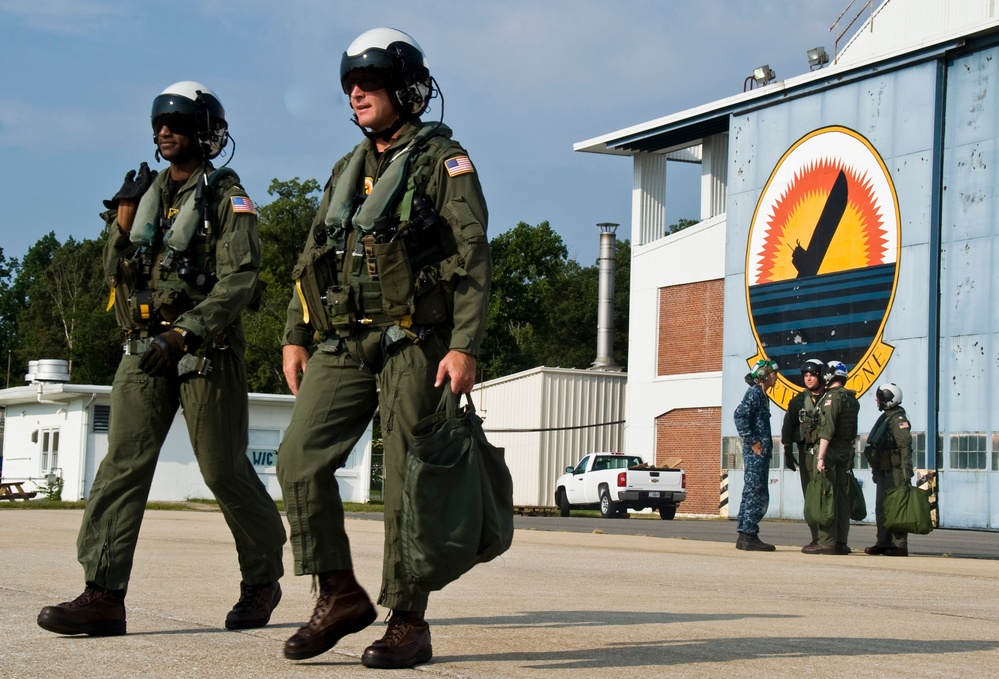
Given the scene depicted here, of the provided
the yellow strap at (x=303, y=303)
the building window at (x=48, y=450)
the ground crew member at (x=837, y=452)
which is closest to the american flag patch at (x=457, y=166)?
the yellow strap at (x=303, y=303)

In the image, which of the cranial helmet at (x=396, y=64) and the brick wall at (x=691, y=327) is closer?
the cranial helmet at (x=396, y=64)

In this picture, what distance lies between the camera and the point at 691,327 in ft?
136

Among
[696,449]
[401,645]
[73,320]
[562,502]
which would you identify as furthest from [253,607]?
[73,320]

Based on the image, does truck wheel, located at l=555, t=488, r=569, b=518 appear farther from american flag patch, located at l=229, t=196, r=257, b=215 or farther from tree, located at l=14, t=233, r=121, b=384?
tree, located at l=14, t=233, r=121, b=384

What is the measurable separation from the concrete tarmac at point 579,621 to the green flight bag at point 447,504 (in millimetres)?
366

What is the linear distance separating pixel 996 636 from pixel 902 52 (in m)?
27.3

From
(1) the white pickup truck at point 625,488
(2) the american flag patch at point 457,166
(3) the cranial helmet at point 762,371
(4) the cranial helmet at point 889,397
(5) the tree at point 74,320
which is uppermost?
(5) the tree at point 74,320

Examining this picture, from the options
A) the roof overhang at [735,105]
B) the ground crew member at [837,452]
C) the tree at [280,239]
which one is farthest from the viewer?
the tree at [280,239]

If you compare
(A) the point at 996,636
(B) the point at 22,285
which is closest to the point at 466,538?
(A) the point at 996,636

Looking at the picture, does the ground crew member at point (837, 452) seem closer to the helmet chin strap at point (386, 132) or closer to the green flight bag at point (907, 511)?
the green flight bag at point (907, 511)

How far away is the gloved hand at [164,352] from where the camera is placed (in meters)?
5.43

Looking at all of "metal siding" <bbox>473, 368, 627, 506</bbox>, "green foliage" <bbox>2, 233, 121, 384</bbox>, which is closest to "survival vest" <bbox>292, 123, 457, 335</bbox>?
"metal siding" <bbox>473, 368, 627, 506</bbox>

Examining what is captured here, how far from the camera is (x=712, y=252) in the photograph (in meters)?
40.5

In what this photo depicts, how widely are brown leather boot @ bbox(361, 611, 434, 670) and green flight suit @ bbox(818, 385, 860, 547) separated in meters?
9.68
